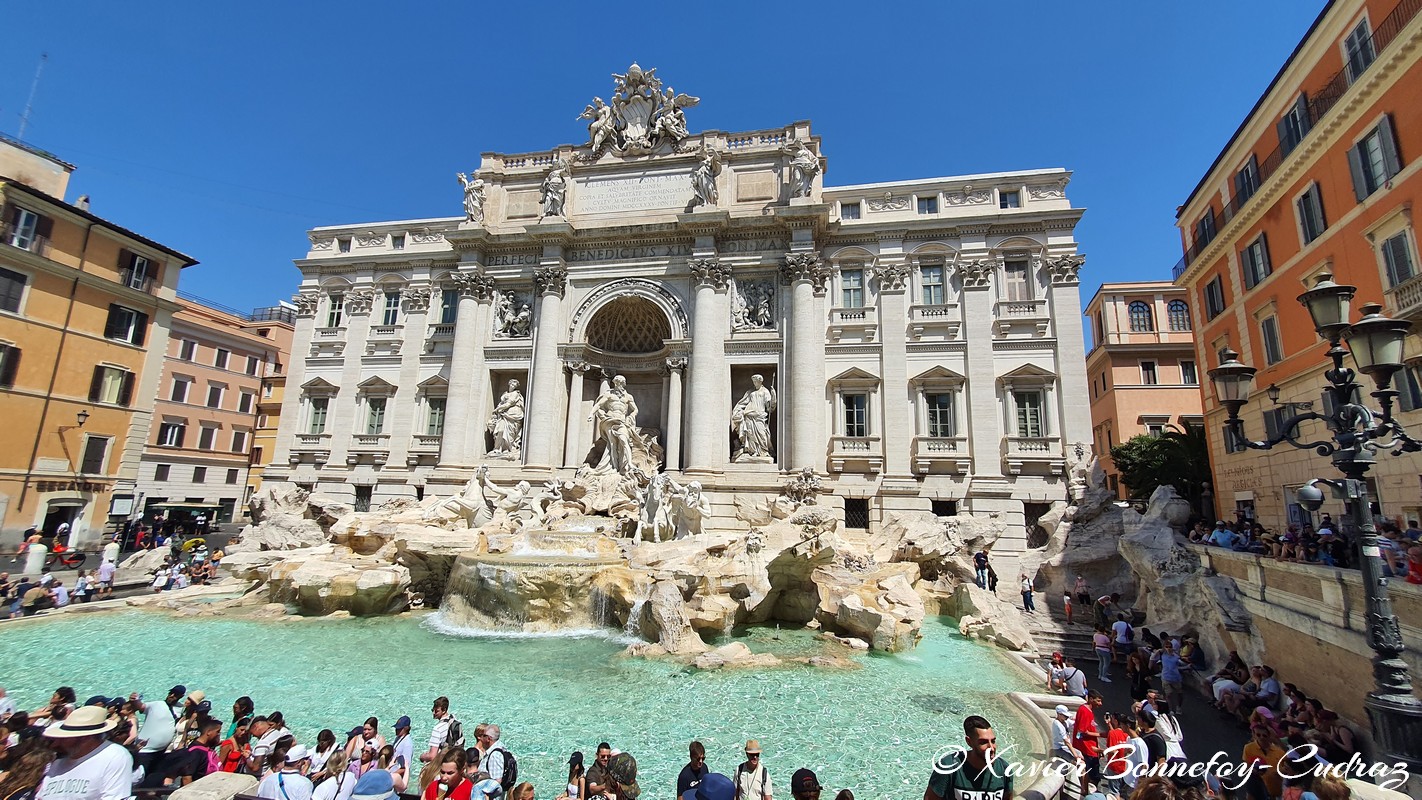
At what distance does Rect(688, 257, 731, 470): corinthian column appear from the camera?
68.2 feet

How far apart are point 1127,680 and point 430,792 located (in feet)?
38.2

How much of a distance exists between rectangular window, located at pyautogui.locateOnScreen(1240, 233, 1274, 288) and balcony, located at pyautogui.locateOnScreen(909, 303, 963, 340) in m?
7.70

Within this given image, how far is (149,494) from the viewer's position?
2820 centimetres

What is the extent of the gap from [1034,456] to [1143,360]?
16290mm

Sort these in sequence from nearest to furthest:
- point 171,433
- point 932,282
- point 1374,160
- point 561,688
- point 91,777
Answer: point 91,777 < point 561,688 < point 1374,160 < point 932,282 < point 171,433

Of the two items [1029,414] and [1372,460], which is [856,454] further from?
[1372,460]

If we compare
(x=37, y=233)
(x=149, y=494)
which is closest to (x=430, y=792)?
(x=37, y=233)

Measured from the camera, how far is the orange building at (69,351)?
19172 mm

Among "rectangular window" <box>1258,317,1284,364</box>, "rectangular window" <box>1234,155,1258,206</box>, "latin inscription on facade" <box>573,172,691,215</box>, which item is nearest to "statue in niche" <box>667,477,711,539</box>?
"latin inscription on facade" <box>573,172,691,215</box>

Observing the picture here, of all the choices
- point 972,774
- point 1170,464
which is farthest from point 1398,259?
point 972,774

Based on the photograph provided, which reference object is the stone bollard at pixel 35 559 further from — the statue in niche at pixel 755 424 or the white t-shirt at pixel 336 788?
the statue in niche at pixel 755 424

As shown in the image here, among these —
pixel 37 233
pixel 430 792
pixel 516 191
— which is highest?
pixel 516 191

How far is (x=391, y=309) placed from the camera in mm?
26266

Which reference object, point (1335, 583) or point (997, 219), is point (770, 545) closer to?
point (1335, 583)
